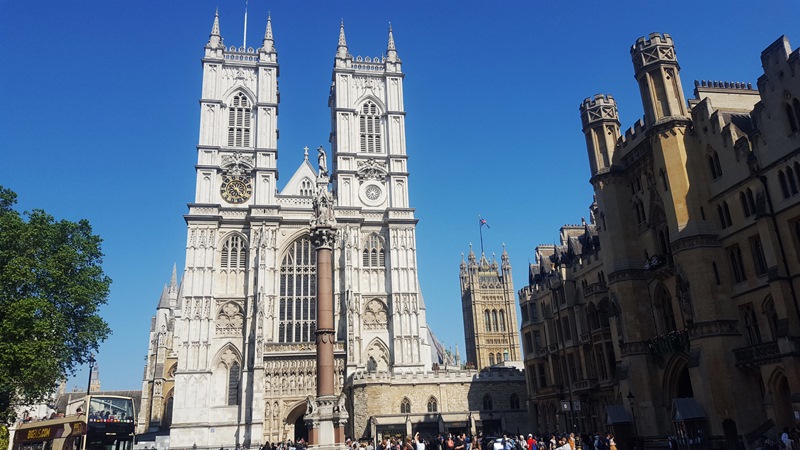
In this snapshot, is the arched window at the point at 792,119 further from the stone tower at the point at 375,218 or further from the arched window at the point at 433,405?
the stone tower at the point at 375,218

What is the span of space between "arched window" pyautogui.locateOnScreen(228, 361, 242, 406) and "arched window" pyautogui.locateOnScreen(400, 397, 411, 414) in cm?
1526

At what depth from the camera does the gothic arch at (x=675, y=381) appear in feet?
91.4

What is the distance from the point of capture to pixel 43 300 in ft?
106

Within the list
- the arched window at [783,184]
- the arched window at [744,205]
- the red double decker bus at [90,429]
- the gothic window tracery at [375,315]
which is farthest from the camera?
the gothic window tracery at [375,315]

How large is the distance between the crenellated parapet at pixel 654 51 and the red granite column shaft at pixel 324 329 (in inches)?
691

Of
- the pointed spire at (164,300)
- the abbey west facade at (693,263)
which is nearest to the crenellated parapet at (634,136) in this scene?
the abbey west facade at (693,263)

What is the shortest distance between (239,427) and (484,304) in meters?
49.6

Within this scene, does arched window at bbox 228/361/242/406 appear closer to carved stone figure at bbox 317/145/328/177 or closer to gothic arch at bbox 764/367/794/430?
carved stone figure at bbox 317/145/328/177

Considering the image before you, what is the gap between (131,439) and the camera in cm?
3084

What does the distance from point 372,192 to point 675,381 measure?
117ft

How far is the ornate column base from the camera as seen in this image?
24703 mm

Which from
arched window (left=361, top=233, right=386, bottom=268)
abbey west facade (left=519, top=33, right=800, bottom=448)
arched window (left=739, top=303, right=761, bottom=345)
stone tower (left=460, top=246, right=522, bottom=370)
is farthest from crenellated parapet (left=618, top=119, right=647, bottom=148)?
stone tower (left=460, top=246, right=522, bottom=370)

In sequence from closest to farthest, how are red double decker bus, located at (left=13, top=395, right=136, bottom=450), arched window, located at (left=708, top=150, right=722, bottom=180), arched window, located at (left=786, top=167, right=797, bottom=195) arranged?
arched window, located at (left=786, top=167, right=797, bottom=195) → arched window, located at (left=708, top=150, right=722, bottom=180) → red double decker bus, located at (left=13, top=395, right=136, bottom=450)

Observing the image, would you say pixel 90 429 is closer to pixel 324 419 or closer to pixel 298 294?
pixel 324 419
